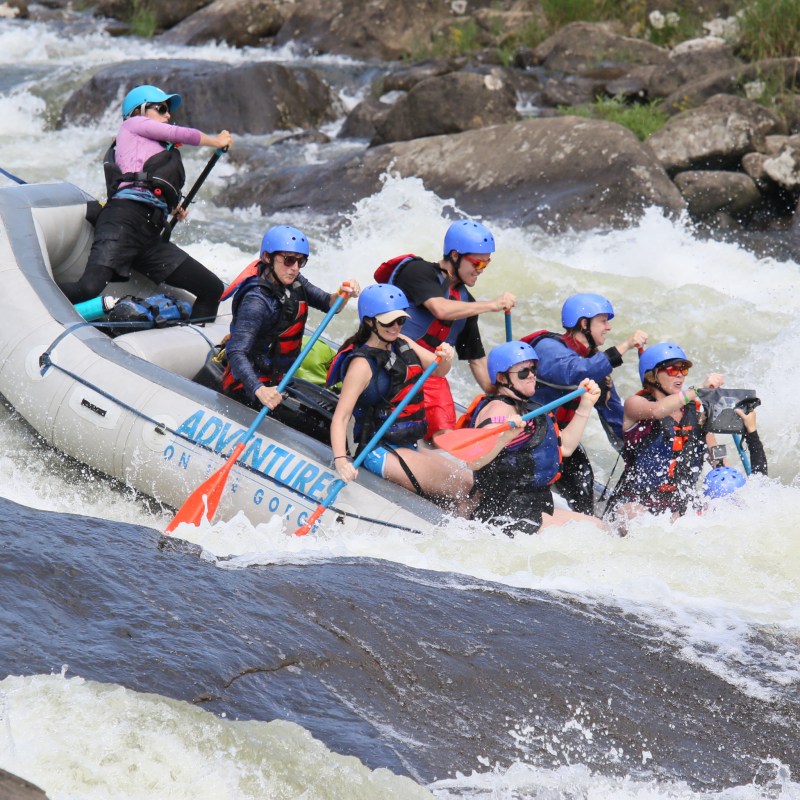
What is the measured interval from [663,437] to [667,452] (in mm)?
92

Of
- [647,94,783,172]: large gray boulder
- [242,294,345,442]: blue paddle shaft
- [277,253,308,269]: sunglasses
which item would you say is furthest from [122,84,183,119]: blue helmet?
[647,94,783,172]: large gray boulder

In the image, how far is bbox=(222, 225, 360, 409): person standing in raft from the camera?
238 inches

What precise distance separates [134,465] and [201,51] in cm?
1487

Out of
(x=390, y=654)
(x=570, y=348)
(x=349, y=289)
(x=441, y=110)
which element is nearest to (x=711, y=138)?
(x=441, y=110)

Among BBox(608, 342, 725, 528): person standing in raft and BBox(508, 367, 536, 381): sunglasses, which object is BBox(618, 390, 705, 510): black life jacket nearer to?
BBox(608, 342, 725, 528): person standing in raft

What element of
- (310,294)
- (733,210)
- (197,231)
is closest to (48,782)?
(310,294)

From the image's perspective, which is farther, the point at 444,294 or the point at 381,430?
the point at 444,294

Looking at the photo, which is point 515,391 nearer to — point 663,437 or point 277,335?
point 663,437

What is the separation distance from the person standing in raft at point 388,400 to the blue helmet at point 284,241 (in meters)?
0.55

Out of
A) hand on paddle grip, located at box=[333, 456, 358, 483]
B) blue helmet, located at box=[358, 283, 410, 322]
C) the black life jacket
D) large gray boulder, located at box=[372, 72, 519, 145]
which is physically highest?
blue helmet, located at box=[358, 283, 410, 322]

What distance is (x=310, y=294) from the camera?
252 inches

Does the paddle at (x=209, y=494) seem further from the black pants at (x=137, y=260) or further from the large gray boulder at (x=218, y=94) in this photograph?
the large gray boulder at (x=218, y=94)

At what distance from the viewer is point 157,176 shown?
23.9 feet

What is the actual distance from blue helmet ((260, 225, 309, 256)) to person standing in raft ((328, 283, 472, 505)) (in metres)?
0.55
